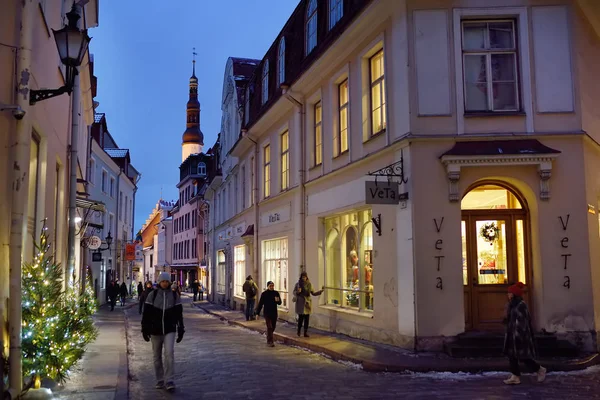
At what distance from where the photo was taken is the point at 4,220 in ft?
23.5

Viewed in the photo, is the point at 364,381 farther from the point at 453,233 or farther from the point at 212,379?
the point at 453,233

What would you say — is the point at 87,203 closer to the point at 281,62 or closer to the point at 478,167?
the point at 281,62

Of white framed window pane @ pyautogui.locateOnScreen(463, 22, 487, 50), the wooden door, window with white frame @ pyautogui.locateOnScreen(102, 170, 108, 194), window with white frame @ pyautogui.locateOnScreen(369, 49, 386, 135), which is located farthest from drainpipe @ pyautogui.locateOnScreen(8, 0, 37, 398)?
window with white frame @ pyautogui.locateOnScreen(102, 170, 108, 194)

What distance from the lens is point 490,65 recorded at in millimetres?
12664

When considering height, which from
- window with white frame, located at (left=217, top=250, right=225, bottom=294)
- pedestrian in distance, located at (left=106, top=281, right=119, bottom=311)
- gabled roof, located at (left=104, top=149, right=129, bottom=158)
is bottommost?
pedestrian in distance, located at (left=106, top=281, right=119, bottom=311)

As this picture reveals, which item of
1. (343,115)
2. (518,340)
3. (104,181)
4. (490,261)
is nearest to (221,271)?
(104,181)

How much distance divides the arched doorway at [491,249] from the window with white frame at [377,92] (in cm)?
277

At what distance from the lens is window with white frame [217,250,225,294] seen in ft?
111

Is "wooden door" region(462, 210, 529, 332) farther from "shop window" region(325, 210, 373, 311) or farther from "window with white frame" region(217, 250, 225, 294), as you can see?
"window with white frame" region(217, 250, 225, 294)

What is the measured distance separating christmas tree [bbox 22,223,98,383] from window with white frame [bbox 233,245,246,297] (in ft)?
59.9

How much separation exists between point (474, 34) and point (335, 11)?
4630 millimetres

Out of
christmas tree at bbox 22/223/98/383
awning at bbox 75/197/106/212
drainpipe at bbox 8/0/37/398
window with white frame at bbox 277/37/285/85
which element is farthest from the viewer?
window with white frame at bbox 277/37/285/85

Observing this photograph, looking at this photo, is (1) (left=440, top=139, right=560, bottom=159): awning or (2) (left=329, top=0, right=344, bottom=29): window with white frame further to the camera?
(2) (left=329, top=0, right=344, bottom=29): window with white frame

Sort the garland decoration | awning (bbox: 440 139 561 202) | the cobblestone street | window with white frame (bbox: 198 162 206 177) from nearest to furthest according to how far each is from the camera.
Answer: the cobblestone street → awning (bbox: 440 139 561 202) → the garland decoration → window with white frame (bbox: 198 162 206 177)
